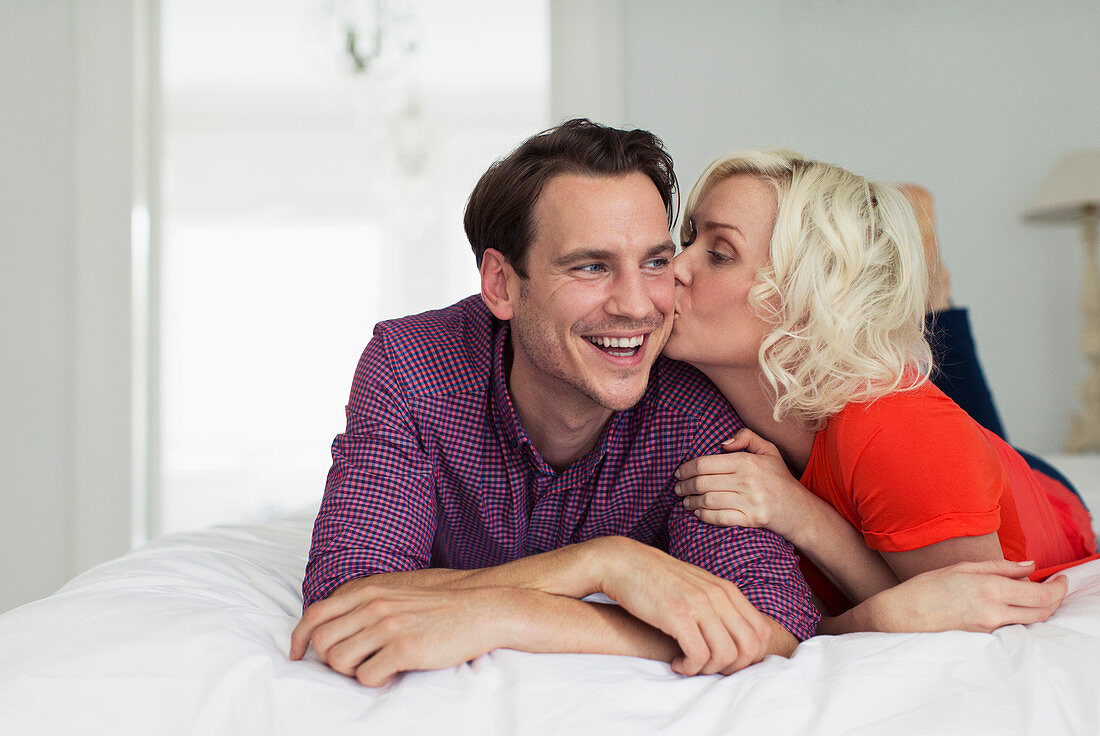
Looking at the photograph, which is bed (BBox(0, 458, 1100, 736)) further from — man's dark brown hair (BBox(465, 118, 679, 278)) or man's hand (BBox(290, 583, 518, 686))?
man's dark brown hair (BBox(465, 118, 679, 278))

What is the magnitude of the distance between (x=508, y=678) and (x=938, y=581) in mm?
565

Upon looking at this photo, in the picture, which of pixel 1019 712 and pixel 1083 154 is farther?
pixel 1083 154

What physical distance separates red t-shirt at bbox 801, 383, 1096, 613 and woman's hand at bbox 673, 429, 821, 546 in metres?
0.08

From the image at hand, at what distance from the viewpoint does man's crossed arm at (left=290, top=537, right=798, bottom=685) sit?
931mm

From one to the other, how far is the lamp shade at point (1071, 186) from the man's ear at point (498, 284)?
2.36 meters

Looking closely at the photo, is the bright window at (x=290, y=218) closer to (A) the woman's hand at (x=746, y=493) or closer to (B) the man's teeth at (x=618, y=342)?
(B) the man's teeth at (x=618, y=342)

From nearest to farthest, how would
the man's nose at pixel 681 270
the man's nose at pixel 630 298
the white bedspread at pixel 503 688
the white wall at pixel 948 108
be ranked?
the white bedspread at pixel 503 688 < the man's nose at pixel 630 298 < the man's nose at pixel 681 270 < the white wall at pixel 948 108

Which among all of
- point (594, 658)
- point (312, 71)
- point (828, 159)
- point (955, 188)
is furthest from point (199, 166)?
point (594, 658)

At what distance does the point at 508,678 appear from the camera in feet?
2.90

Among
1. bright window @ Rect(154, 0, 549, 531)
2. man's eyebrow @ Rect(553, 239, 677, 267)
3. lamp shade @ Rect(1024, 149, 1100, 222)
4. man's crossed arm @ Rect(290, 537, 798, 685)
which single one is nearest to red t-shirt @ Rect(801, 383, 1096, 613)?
man's crossed arm @ Rect(290, 537, 798, 685)

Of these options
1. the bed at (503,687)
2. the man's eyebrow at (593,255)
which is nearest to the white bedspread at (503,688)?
the bed at (503,687)

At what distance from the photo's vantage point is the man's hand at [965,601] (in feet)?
3.57

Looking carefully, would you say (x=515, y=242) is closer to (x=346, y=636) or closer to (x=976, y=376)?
(x=346, y=636)

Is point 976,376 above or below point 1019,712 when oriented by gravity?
above
